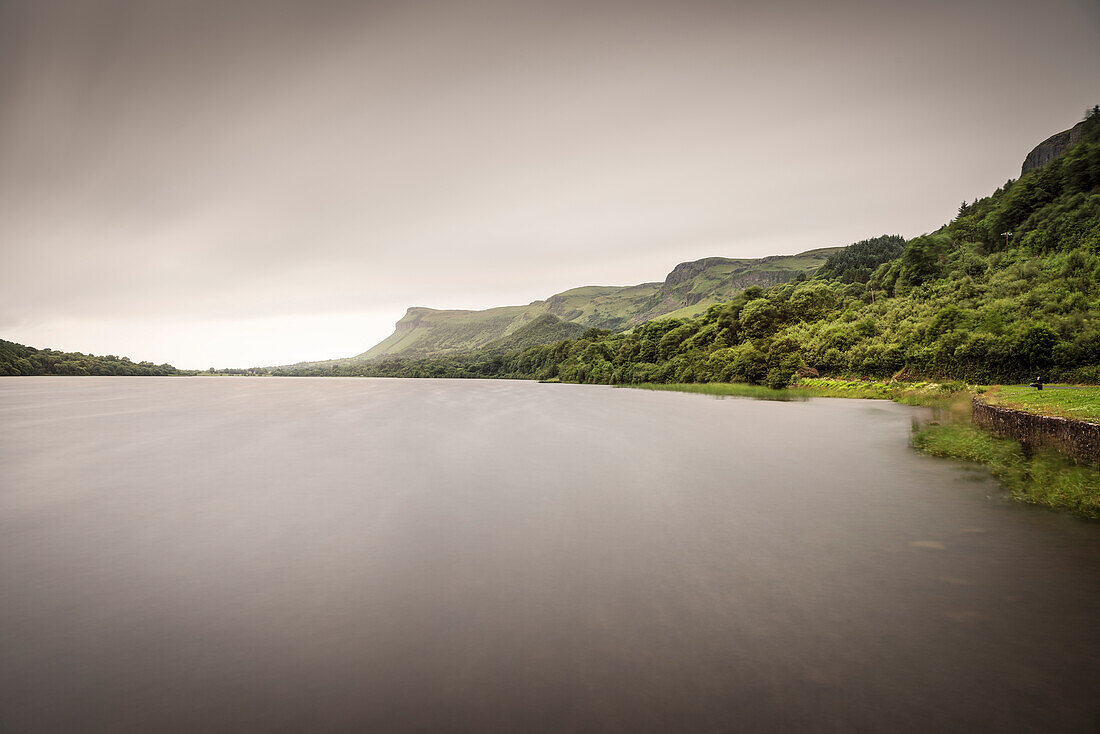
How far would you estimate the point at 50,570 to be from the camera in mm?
8930

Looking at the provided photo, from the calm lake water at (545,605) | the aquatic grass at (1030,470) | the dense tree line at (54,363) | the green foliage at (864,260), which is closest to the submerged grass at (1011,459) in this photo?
the aquatic grass at (1030,470)

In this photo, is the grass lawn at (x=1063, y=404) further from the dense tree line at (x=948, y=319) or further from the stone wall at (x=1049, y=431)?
the dense tree line at (x=948, y=319)

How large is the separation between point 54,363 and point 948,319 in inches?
8891

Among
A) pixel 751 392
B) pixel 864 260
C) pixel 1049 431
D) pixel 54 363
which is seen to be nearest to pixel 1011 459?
pixel 1049 431

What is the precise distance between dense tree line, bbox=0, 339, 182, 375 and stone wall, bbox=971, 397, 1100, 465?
198m

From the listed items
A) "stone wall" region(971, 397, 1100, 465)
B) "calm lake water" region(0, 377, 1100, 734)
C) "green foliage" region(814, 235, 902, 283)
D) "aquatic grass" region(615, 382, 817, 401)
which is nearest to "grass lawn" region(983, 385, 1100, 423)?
"stone wall" region(971, 397, 1100, 465)

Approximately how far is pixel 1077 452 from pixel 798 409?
31760 mm

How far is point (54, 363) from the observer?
153500 mm

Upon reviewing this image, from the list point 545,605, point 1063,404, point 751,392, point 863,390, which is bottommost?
point 751,392

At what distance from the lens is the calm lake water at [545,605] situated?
5.00 meters

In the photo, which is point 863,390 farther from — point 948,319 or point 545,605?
point 545,605

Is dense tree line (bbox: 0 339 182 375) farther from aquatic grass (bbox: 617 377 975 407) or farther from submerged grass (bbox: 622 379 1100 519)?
submerged grass (bbox: 622 379 1100 519)

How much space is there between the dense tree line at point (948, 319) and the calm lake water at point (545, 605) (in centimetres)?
3784

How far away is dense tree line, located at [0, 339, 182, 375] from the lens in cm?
13562
